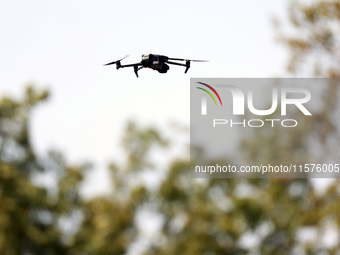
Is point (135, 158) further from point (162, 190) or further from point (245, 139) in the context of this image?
point (245, 139)

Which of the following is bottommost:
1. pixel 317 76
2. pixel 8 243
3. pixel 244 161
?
pixel 8 243

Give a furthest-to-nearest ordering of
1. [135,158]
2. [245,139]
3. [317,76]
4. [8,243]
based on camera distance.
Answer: [245,139] → [135,158] → [8,243] → [317,76]

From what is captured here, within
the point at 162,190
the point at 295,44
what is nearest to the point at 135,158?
the point at 162,190

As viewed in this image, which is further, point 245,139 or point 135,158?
point 245,139

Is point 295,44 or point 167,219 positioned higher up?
point 295,44

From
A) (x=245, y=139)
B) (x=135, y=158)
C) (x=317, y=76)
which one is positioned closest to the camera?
(x=317, y=76)

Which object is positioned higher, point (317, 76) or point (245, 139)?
point (317, 76)

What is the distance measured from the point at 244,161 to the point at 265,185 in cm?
186

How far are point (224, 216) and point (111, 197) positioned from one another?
641 centimetres

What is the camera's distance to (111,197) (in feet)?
123

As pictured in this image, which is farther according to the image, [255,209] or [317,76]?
[255,209]

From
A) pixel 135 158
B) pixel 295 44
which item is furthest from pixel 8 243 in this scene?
pixel 295 44

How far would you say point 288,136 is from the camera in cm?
3706

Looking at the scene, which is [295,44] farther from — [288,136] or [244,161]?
[244,161]
